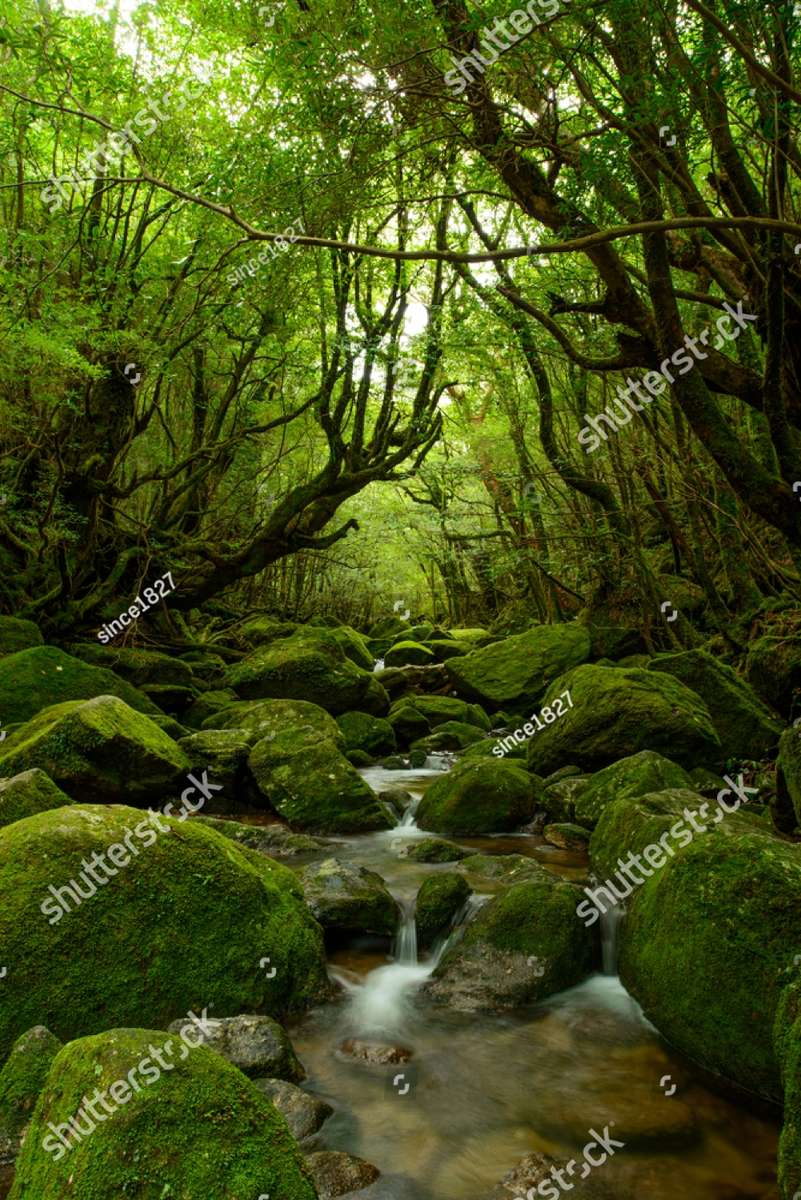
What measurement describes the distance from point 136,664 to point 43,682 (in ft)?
10.3

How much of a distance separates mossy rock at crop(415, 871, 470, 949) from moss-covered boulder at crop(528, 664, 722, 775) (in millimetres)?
3249

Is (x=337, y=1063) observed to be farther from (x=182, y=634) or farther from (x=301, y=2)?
(x=182, y=634)

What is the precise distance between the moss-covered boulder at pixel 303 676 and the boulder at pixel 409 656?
5.49 meters

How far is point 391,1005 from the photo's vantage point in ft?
14.9

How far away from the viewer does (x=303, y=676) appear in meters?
11.6

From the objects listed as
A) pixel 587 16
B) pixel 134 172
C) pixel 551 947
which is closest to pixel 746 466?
pixel 587 16

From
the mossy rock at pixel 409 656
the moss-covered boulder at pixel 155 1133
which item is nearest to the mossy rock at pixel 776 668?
the moss-covered boulder at pixel 155 1133

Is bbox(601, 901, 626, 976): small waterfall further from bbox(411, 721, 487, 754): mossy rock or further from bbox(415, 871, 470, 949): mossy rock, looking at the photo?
bbox(411, 721, 487, 754): mossy rock

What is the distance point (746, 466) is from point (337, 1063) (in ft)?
14.6

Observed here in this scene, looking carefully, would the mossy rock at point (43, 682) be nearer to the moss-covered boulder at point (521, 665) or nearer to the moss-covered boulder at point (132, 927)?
the moss-covered boulder at point (132, 927)

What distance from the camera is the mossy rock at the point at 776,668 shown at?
8.48 m

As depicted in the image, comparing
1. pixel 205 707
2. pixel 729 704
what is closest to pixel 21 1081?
pixel 729 704

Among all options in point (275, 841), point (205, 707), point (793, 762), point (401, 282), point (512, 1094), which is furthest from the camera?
point (401, 282)

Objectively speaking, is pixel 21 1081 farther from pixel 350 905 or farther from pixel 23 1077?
pixel 350 905
